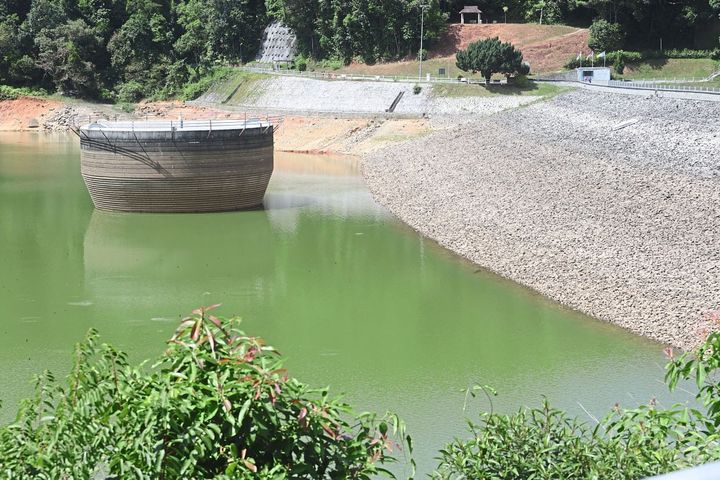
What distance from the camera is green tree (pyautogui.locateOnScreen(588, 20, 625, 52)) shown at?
1951 inches

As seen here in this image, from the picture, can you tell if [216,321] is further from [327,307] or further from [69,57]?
[69,57]

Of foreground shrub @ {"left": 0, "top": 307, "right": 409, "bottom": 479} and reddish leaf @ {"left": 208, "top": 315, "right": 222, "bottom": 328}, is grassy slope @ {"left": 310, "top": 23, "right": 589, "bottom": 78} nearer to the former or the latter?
reddish leaf @ {"left": 208, "top": 315, "right": 222, "bottom": 328}

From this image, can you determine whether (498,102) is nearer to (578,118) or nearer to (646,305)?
(578,118)

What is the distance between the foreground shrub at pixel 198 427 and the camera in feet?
15.3

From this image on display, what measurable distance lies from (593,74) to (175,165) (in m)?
27.2

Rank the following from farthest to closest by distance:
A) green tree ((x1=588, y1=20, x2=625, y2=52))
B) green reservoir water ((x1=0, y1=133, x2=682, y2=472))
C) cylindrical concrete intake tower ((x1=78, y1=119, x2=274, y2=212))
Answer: green tree ((x1=588, y1=20, x2=625, y2=52)) → cylindrical concrete intake tower ((x1=78, y1=119, x2=274, y2=212)) → green reservoir water ((x1=0, y1=133, x2=682, y2=472))

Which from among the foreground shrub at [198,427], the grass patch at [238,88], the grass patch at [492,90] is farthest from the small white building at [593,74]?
the foreground shrub at [198,427]

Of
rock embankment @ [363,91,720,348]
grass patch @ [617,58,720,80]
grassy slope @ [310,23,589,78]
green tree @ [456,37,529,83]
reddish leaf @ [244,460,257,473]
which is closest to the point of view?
reddish leaf @ [244,460,257,473]

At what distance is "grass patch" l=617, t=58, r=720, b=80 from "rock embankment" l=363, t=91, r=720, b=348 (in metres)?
11.6

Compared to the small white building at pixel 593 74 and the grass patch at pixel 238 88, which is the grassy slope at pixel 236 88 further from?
the small white building at pixel 593 74

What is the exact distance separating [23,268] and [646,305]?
13716 mm

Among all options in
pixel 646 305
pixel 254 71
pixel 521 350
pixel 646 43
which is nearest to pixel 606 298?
pixel 646 305

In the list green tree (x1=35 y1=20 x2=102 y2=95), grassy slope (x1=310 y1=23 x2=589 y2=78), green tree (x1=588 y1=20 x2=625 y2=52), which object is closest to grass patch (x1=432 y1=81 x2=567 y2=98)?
grassy slope (x1=310 y1=23 x2=589 y2=78)

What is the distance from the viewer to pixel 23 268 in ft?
68.2
